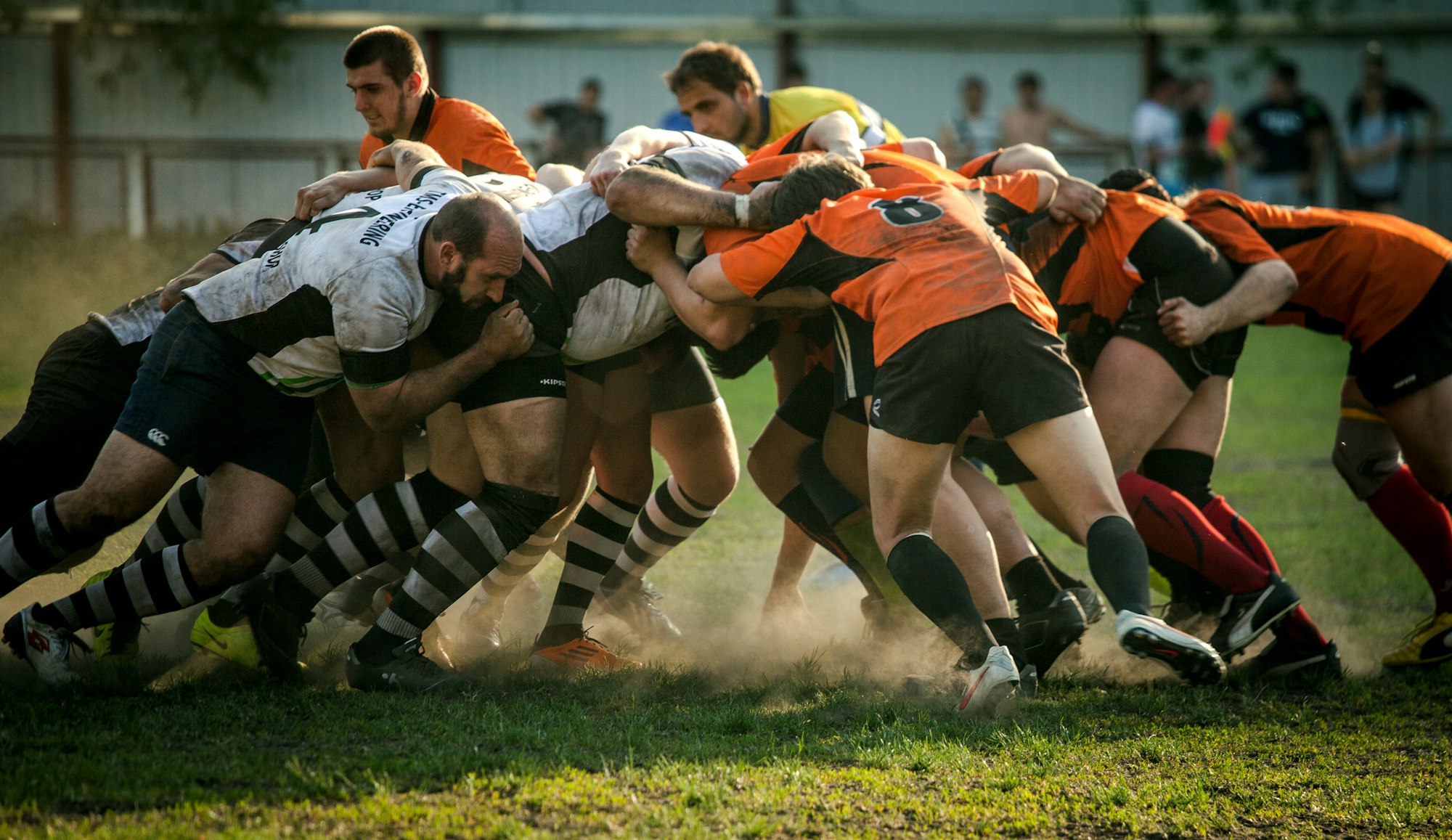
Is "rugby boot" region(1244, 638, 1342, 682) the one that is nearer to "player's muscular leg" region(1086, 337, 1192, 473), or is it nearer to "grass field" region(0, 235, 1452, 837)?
"grass field" region(0, 235, 1452, 837)

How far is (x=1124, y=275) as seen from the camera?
4570 millimetres

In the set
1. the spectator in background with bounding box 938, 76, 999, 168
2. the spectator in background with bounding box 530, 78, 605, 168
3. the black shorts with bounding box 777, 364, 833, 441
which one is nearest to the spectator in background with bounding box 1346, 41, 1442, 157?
the spectator in background with bounding box 938, 76, 999, 168

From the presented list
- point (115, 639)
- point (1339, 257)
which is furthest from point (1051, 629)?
point (115, 639)

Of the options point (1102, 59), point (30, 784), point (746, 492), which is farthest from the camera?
point (1102, 59)

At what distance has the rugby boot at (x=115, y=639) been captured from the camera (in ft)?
13.8

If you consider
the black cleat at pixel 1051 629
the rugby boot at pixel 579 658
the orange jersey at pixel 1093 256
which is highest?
the orange jersey at pixel 1093 256

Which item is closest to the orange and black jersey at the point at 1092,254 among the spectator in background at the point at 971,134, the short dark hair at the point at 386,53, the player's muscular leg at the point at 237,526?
the short dark hair at the point at 386,53

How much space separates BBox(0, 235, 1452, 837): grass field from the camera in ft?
9.48

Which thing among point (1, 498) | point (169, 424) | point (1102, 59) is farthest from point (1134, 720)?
point (1102, 59)

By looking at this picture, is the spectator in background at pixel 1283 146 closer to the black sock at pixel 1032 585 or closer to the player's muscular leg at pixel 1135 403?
the player's muscular leg at pixel 1135 403

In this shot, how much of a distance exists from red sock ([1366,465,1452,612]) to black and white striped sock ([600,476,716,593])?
2.62 meters

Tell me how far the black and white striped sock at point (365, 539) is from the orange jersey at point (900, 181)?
4.14 ft

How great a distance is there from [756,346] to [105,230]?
44.1ft

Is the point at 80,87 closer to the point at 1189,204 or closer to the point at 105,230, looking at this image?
the point at 105,230
